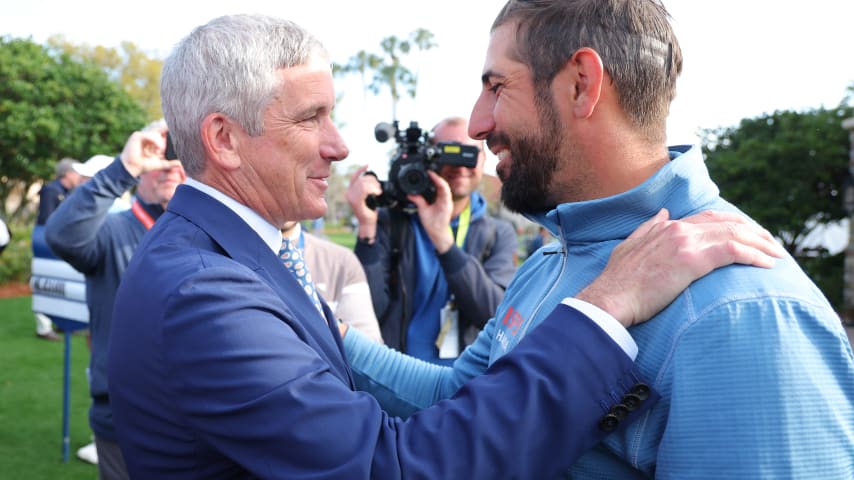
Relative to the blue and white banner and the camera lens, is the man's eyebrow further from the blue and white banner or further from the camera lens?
the blue and white banner

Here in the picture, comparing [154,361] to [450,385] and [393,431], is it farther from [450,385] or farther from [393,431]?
[450,385]

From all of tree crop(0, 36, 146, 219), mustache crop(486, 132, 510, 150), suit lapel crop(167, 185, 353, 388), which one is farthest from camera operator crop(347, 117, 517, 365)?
tree crop(0, 36, 146, 219)

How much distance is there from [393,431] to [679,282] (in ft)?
2.09

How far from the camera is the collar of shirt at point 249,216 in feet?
5.64

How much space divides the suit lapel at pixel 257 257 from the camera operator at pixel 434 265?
206cm

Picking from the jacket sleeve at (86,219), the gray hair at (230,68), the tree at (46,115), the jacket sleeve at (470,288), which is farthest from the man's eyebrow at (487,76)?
the tree at (46,115)

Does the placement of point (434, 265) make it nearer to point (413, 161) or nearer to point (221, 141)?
point (413, 161)

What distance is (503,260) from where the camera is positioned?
162 inches

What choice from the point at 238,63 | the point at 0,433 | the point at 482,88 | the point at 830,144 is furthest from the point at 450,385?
the point at 830,144

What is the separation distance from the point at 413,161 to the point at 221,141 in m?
2.23

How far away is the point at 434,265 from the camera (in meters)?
3.95

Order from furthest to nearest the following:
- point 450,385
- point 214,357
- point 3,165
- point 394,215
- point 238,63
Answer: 1. point 3,165
2. point 394,215
3. point 450,385
4. point 238,63
5. point 214,357

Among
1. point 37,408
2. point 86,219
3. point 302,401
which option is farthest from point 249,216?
point 37,408

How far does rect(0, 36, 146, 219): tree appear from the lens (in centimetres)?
2055
